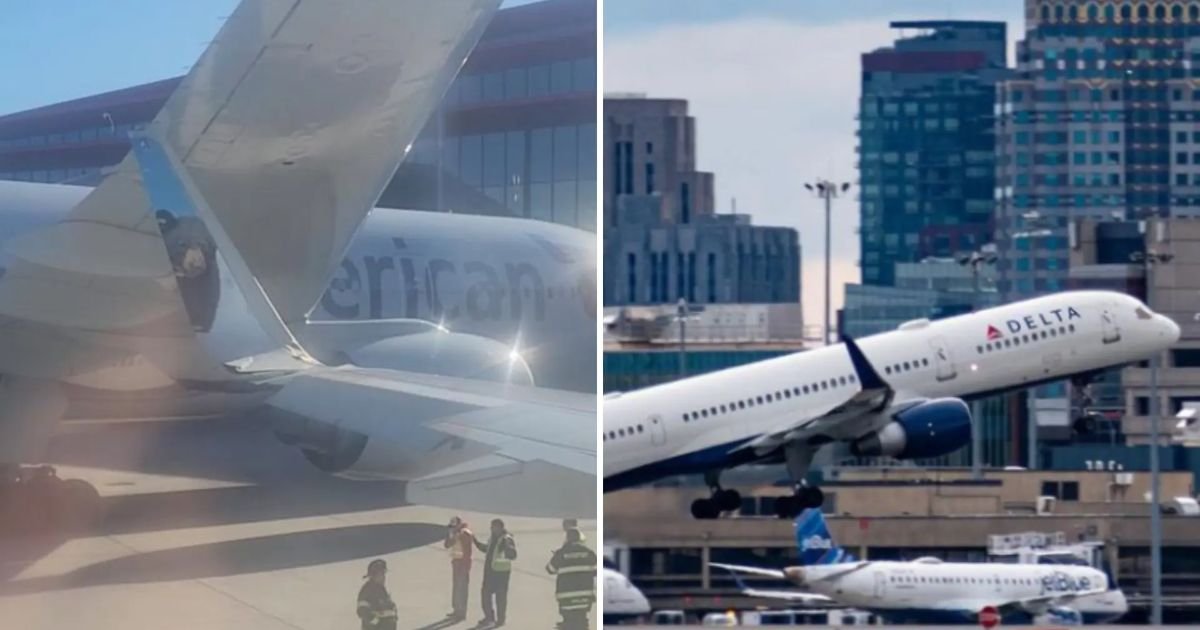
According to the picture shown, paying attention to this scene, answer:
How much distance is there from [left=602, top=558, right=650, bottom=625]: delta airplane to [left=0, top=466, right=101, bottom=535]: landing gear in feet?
24.1

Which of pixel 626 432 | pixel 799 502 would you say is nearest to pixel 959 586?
pixel 799 502

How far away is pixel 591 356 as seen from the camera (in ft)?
8.20

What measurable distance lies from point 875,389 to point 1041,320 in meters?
1.09

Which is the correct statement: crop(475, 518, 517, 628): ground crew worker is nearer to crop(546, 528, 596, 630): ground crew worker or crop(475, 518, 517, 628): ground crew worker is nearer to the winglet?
crop(546, 528, 596, 630): ground crew worker

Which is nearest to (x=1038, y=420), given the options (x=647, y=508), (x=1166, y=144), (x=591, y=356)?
(x=1166, y=144)

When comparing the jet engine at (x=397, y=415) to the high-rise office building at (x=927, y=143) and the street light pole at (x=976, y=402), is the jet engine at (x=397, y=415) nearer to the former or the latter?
the street light pole at (x=976, y=402)

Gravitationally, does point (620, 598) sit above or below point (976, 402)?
below

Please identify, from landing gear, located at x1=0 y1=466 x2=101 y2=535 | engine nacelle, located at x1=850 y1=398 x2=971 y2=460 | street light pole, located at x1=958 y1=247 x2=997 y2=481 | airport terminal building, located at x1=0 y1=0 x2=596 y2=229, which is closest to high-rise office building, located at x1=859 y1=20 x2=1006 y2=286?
street light pole, located at x1=958 y1=247 x2=997 y2=481

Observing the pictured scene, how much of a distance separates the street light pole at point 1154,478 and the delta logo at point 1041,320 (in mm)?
616

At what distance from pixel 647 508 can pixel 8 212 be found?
8.37 m

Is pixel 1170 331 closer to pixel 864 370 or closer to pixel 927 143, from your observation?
pixel 864 370

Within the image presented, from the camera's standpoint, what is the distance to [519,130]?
246 cm

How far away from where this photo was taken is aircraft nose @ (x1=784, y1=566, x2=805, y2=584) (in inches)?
421

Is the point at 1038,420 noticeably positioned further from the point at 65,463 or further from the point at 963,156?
the point at 65,463
